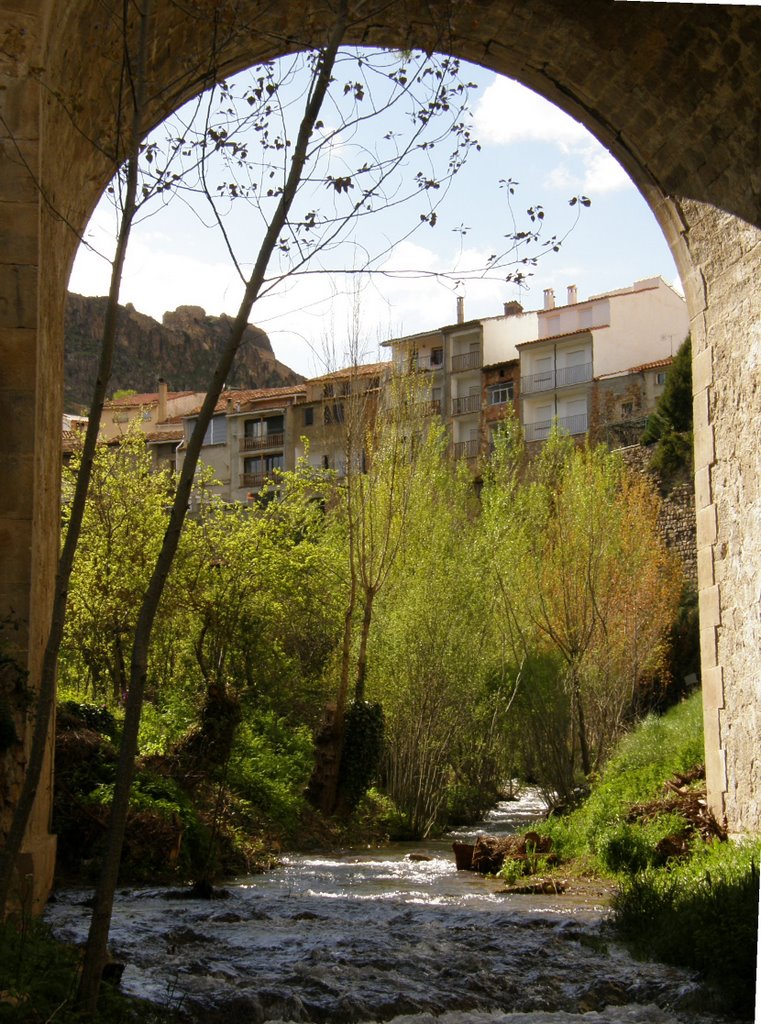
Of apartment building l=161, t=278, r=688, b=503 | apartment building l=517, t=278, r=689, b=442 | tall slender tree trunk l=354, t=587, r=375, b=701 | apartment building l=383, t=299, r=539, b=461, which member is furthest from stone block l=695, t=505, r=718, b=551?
apartment building l=383, t=299, r=539, b=461

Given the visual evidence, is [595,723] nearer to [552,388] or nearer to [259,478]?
[552,388]

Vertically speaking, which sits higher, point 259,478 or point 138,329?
point 138,329

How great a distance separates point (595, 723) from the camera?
15469 millimetres

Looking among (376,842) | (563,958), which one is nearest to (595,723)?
(376,842)

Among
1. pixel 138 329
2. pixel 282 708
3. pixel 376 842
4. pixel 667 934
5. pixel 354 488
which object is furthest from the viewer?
pixel 138 329

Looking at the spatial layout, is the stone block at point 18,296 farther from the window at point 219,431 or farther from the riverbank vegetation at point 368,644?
the window at point 219,431

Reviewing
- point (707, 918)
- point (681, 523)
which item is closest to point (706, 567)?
point (707, 918)

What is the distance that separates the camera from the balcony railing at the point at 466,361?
→ 4141cm

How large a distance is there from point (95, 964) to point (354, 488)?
11395 mm

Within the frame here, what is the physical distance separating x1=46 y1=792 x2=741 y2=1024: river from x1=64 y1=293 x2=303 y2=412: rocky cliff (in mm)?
59981

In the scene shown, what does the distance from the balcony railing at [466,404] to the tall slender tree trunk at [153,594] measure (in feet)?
122

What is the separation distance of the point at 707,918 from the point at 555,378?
34.6m

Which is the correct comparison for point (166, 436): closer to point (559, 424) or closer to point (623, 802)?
point (559, 424)

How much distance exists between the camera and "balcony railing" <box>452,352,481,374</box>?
41.4 m
